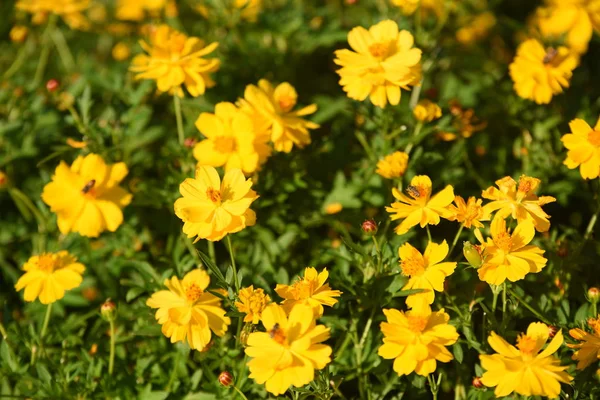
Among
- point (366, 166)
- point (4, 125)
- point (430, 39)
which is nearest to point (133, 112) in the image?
point (4, 125)

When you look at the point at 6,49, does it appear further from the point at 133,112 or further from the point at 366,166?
the point at 366,166

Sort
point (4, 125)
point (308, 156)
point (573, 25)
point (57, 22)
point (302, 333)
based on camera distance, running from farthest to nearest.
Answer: point (57, 22), point (573, 25), point (4, 125), point (308, 156), point (302, 333)

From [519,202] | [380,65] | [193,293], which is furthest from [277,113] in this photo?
[519,202]

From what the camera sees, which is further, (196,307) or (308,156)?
(308,156)

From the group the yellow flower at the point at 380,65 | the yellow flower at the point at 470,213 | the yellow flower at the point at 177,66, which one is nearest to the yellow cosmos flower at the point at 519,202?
the yellow flower at the point at 470,213

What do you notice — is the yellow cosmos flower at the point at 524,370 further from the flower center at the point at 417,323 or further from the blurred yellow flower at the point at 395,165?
the blurred yellow flower at the point at 395,165

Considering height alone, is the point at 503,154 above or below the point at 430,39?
below

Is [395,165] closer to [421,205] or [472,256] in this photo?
[421,205]
